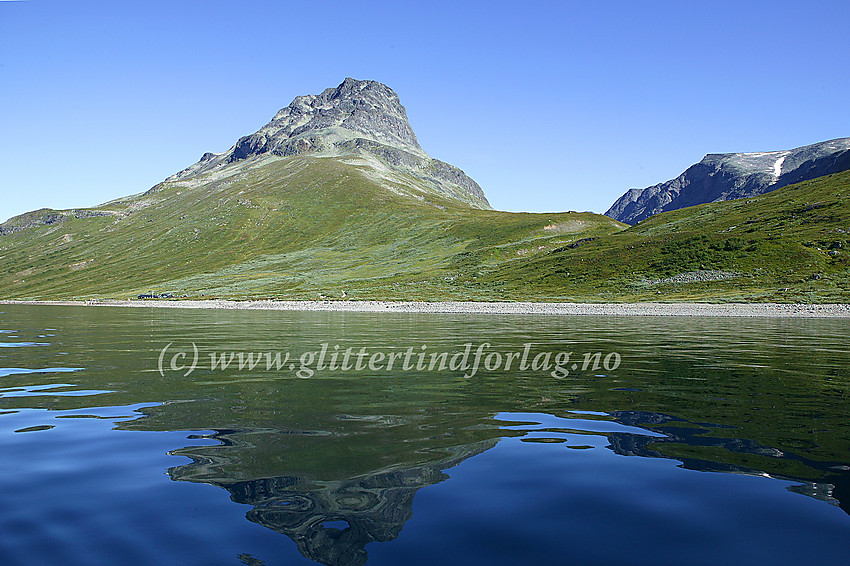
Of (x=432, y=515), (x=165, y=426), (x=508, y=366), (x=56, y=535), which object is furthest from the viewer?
(x=508, y=366)

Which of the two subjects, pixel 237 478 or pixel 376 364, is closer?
pixel 237 478

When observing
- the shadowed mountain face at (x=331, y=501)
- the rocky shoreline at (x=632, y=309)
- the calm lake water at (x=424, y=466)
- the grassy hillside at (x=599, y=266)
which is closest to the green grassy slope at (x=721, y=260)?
the grassy hillside at (x=599, y=266)

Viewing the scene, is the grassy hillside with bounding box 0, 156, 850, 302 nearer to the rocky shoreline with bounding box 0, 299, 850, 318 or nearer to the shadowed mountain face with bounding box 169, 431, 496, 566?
the rocky shoreline with bounding box 0, 299, 850, 318

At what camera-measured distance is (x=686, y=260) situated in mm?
116375

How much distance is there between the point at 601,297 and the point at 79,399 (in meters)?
95.9

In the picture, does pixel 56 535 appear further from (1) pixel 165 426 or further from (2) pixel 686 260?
(2) pixel 686 260

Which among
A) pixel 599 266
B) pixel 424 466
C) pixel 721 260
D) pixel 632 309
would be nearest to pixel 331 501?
pixel 424 466

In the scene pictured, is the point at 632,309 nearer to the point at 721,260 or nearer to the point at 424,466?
the point at 721,260

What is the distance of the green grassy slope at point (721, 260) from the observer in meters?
94.6

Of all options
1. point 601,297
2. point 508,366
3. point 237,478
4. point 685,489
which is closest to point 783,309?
point 601,297

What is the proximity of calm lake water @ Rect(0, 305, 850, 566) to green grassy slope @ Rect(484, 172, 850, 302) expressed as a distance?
81520mm

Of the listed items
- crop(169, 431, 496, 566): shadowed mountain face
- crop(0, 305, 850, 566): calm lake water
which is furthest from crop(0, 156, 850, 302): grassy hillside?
crop(169, 431, 496, 566): shadowed mountain face

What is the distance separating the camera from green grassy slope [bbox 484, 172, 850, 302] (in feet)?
310

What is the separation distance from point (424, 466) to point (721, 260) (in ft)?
398
